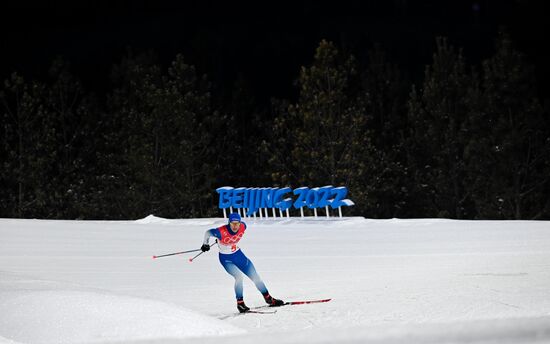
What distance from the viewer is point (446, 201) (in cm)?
4175

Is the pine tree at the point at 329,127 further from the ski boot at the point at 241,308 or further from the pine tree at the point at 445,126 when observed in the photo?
the ski boot at the point at 241,308

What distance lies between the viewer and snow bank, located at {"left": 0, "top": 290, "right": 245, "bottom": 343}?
25.1ft

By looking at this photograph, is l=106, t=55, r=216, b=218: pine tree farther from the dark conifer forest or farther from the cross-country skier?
the cross-country skier

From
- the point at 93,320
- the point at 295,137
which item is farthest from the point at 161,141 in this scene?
the point at 93,320

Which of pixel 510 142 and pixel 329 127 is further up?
pixel 329 127

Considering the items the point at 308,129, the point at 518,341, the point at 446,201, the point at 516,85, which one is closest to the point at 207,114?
the point at 308,129

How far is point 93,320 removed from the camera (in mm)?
8047

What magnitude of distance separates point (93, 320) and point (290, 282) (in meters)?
8.00

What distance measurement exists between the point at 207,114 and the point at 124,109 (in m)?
6.29

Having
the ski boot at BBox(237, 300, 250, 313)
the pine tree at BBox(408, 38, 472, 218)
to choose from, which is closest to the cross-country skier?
the ski boot at BBox(237, 300, 250, 313)

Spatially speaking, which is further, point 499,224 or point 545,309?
point 499,224

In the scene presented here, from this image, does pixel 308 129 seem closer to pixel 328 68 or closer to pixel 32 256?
pixel 328 68

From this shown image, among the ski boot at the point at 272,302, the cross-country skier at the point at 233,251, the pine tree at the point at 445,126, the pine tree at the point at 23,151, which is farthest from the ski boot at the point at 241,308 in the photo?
the pine tree at the point at 23,151

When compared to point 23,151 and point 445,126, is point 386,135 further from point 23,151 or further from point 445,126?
point 23,151
